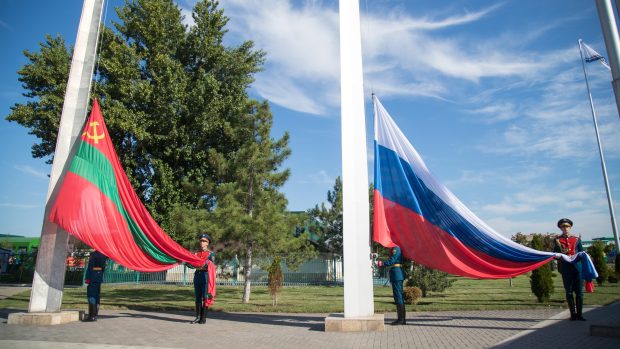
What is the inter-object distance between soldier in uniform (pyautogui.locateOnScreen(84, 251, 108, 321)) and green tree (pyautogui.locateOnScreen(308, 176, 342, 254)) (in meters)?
24.6

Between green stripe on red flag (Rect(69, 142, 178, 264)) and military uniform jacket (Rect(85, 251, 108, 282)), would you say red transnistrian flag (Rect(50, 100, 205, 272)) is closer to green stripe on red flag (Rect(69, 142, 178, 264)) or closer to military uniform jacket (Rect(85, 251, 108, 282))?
green stripe on red flag (Rect(69, 142, 178, 264))

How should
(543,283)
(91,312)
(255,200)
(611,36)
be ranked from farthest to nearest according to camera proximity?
(255,200) → (543,283) → (91,312) → (611,36)

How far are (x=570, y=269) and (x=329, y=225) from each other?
83.7 ft

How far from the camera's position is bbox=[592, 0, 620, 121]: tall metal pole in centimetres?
A: 636

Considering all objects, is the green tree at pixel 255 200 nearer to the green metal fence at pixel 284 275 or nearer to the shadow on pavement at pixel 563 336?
the shadow on pavement at pixel 563 336

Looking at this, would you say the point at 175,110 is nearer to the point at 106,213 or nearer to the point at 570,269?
the point at 106,213

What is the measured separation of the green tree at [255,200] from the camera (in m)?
15.6

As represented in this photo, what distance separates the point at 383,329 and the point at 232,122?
16.3 m

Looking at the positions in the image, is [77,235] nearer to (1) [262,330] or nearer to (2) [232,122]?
(1) [262,330]

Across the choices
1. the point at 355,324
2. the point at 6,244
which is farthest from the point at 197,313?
the point at 6,244

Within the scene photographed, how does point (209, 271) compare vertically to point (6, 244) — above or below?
below

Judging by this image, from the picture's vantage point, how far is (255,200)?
1762 cm

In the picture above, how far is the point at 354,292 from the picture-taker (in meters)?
8.36

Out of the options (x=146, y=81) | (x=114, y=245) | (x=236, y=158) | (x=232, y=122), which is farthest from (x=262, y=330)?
(x=146, y=81)
